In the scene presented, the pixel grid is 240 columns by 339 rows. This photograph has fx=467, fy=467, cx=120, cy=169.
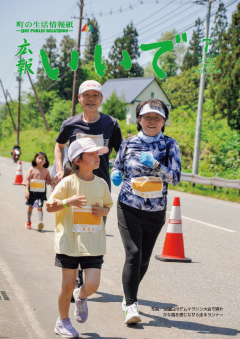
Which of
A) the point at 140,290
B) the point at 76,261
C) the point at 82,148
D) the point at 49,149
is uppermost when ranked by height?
the point at 82,148

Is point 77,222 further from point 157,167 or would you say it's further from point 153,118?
point 153,118

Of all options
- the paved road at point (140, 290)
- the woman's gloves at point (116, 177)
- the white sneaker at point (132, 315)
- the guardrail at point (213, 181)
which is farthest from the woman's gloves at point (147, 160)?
the guardrail at point (213, 181)

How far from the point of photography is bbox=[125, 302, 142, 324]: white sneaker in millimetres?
3984

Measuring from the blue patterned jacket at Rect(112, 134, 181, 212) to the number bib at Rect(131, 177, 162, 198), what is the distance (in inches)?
1.5

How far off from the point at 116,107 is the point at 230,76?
55.4ft

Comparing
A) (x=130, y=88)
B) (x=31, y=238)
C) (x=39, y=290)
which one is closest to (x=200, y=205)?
(x=31, y=238)

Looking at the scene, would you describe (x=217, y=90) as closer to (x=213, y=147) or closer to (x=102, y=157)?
(x=213, y=147)

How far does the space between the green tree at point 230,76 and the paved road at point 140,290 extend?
14.5m

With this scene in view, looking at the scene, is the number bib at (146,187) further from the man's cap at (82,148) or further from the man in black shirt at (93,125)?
the man's cap at (82,148)

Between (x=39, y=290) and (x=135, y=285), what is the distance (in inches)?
51.9

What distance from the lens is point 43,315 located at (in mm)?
4160

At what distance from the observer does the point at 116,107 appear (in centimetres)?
3822

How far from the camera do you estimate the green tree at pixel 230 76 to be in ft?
70.1

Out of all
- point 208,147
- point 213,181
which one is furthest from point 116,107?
point 213,181
